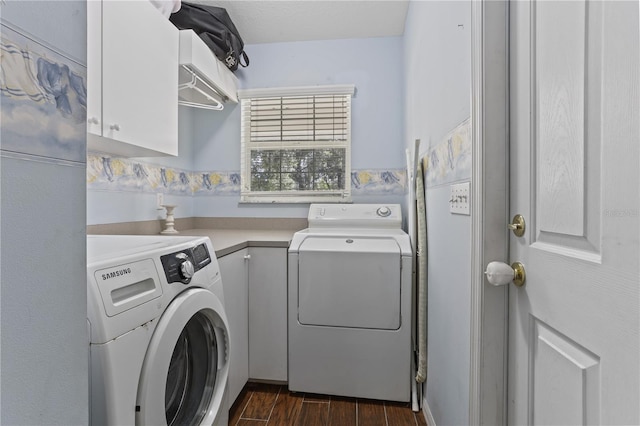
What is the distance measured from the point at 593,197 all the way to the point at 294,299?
1469 millimetres

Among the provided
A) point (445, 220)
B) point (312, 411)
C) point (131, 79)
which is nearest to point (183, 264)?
point (131, 79)

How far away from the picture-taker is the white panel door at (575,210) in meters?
0.49

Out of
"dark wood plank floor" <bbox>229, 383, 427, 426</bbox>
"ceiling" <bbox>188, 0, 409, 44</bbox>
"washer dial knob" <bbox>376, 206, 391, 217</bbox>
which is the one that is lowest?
"dark wood plank floor" <bbox>229, 383, 427, 426</bbox>

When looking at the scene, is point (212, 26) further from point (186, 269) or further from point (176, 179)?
point (186, 269)

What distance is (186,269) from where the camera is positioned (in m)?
1.00

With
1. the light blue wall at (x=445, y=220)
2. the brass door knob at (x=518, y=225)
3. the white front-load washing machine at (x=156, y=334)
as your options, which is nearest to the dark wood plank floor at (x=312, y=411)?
the light blue wall at (x=445, y=220)

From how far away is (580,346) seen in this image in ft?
1.95

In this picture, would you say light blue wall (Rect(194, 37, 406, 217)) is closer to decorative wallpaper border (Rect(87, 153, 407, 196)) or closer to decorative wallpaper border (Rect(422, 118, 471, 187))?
decorative wallpaper border (Rect(87, 153, 407, 196))

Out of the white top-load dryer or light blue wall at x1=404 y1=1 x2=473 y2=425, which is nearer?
light blue wall at x1=404 y1=1 x2=473 y2=425

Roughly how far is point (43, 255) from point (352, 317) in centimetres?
150

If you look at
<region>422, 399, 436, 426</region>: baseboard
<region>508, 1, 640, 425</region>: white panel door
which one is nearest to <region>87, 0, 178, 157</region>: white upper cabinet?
<region>508, 1, 640, 425</region>: white panel door

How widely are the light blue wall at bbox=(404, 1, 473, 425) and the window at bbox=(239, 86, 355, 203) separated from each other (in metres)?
0.82

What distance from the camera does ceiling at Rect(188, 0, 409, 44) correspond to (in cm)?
206

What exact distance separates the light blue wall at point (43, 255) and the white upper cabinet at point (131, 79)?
2.87 ft
